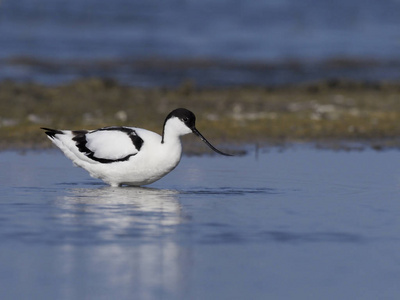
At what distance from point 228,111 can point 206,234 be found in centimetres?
729

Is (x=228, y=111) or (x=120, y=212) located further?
(x=228, y=111)

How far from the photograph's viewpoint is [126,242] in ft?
19.6

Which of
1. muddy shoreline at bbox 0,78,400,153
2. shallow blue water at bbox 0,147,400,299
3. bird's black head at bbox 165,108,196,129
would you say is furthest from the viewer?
muddy shoreline at bbox 0,78,400,153

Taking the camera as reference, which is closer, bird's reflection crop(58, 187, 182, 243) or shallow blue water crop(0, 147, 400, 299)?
shallow blue water crop(0, 147, 400, 299)

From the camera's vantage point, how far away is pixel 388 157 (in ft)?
33.3

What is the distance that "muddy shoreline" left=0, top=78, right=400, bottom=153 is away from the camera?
11539mm

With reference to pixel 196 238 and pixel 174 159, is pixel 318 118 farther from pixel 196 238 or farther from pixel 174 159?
pixel 196 238

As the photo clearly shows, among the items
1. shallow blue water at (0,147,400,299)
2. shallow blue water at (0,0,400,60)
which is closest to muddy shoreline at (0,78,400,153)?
shallow blue water at (0,147,400,299)

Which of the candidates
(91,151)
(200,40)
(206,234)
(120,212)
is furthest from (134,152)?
(200,40)

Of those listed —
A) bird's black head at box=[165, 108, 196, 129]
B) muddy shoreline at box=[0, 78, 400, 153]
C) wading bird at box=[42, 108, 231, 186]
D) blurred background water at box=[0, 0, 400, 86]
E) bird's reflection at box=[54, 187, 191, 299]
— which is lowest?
bird's reflection at box=[54, 187, 191, 299]

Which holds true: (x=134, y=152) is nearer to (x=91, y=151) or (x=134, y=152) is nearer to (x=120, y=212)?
(x=91, y=151)

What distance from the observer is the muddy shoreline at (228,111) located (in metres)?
11.5

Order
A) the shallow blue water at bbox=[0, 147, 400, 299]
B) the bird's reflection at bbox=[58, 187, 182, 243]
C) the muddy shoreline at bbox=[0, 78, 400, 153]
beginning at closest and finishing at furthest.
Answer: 1. the shallow blue water at bbox=[0, 147, 400, 299]
2. the bird's reflection at bbox=[58, 187, 182, 243]
3. the muddy shoreline at bbox=[0, 78, 400, 153]

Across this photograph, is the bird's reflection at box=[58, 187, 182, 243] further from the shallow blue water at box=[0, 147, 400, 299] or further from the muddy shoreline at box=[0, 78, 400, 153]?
the muddy shoreline at box=[0, 78, 400, 153]
